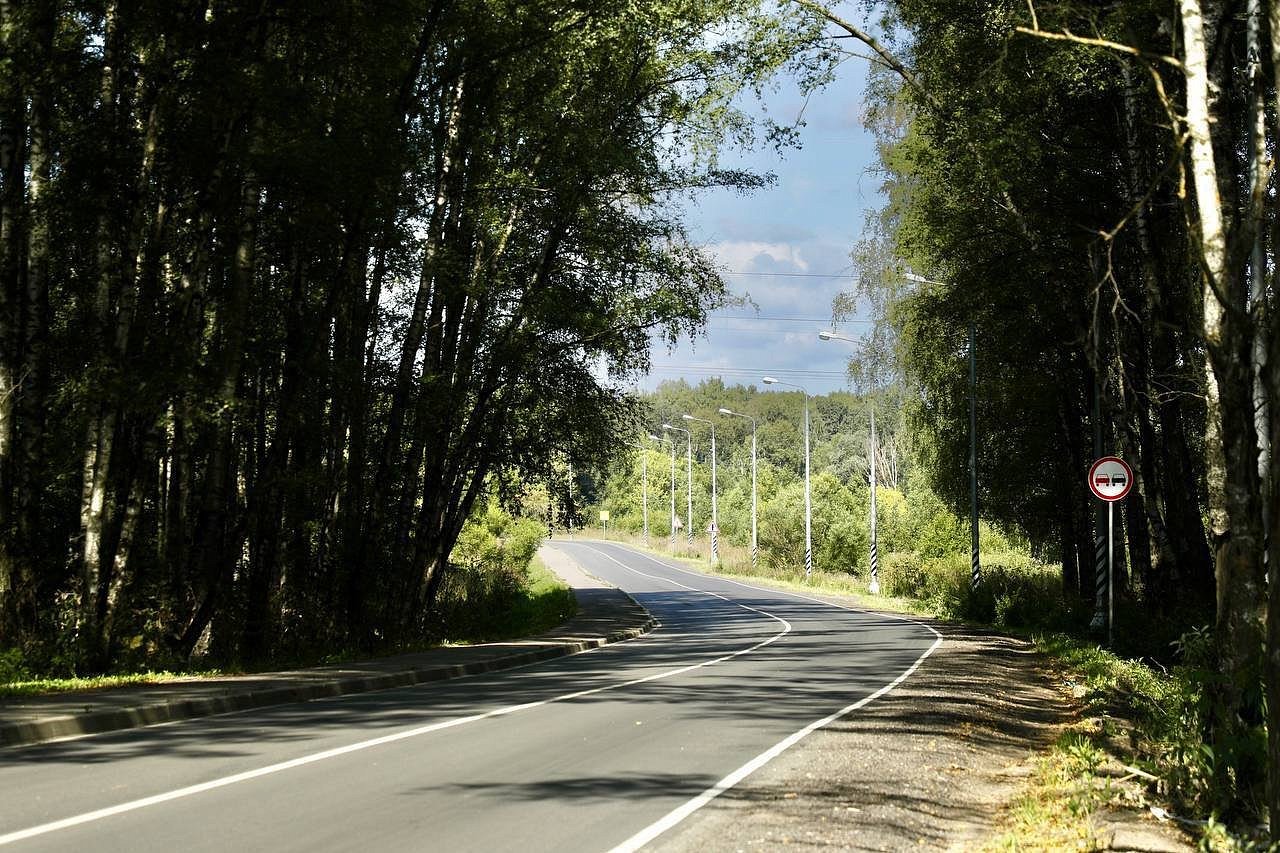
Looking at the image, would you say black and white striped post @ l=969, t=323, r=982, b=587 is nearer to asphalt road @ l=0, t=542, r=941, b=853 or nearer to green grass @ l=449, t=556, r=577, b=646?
green grass @ l=449, t=556, r=577, b=646

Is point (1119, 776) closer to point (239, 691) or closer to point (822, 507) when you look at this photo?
point (239, 691)

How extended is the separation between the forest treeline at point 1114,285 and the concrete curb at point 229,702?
374 inches

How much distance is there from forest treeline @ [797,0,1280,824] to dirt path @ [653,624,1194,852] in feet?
5.46

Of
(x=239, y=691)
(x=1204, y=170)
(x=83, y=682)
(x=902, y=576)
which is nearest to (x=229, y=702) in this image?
(x=239, y=691)

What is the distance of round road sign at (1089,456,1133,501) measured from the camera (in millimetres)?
22656

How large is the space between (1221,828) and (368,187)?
14.3 metres

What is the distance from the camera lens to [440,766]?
9789mm

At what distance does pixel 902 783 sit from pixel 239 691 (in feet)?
26.5

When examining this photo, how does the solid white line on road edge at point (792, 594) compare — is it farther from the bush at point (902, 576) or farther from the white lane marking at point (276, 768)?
the white lane marking at point (276, 768)

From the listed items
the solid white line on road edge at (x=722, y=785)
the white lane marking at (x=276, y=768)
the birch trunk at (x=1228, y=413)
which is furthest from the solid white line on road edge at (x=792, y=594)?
the birch trunk at (x=1228, y=413)

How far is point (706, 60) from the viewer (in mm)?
24281

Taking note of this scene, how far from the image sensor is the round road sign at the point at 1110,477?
22656mm

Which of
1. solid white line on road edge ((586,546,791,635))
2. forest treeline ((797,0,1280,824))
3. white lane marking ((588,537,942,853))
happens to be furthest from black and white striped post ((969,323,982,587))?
white lane marking ((588,537,942,853))

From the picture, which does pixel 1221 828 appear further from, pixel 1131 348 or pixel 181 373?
pixel 1131 348
